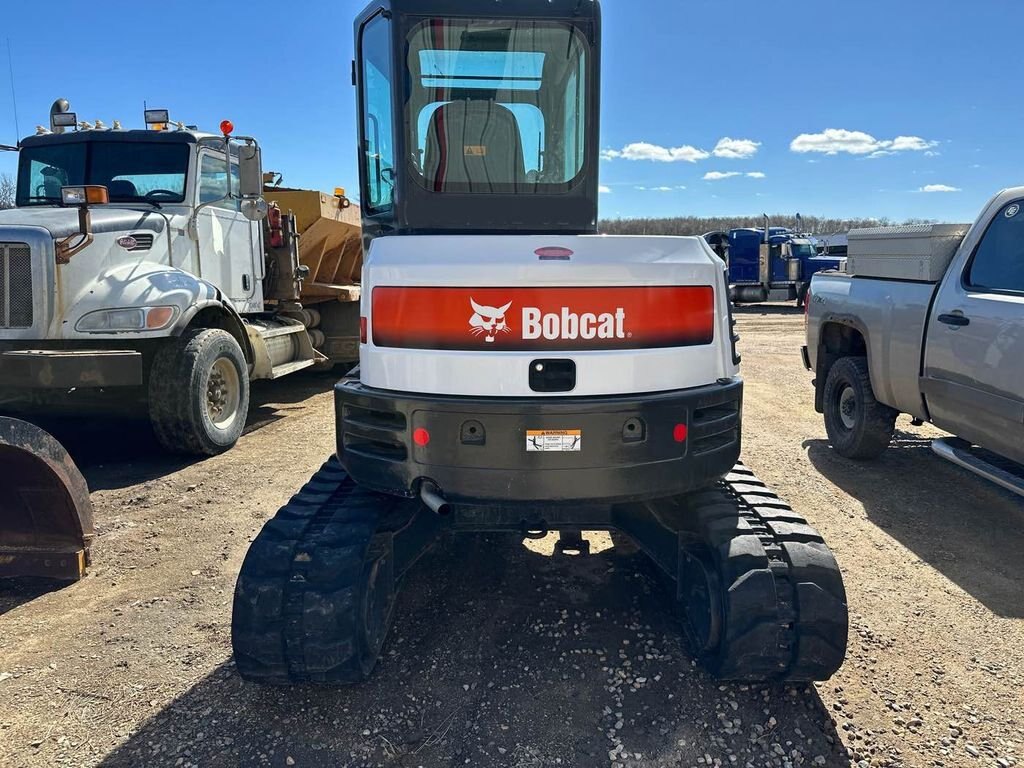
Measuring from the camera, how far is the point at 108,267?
20.3ft

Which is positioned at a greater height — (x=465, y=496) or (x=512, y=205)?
(x=512, y=205)

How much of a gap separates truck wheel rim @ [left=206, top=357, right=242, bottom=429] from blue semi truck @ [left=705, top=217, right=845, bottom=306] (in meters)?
20.1

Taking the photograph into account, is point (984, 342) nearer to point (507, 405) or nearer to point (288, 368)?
point (507, 405)

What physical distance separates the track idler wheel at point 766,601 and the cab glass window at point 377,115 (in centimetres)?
210

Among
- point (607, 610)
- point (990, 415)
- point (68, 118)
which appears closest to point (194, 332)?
point (68, 118)

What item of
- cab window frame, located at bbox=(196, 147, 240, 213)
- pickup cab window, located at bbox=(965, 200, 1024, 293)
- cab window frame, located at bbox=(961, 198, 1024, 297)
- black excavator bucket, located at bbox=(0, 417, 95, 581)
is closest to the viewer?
black excavator bucket, located at bbox=(0, 417, 95, 581)

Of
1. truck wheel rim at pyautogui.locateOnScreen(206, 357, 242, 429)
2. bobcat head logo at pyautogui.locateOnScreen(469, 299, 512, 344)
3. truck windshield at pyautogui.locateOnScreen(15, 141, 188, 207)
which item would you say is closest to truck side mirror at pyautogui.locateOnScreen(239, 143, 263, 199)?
truck windshield at pyautogui.locateOnScreen(15, 141, 188, 207)

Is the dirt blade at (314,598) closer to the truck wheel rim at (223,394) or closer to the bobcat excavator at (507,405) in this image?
the bobcat excavator at (507,405)

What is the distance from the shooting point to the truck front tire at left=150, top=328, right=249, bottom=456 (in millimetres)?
6270

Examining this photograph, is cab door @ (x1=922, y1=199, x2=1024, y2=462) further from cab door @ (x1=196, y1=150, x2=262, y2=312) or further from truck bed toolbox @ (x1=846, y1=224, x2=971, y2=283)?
cab door @ (x1=196, y1=150, x2=262, y2=312)

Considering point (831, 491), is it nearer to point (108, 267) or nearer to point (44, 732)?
point (44, 732)

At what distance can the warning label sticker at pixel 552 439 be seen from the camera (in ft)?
9.17

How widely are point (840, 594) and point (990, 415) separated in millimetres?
2532

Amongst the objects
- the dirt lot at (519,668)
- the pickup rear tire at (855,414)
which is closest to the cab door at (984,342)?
the dirt lot at (519,668)
